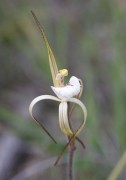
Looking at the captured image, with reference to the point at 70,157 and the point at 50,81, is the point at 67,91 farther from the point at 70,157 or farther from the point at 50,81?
the point at 50,81

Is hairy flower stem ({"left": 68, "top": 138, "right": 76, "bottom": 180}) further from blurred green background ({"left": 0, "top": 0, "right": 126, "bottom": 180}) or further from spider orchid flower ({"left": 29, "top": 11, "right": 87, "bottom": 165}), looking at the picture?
blurred green background ({"left": 0, "top": 0, "right": 126, "bottom": 180})

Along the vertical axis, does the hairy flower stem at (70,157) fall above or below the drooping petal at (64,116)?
below

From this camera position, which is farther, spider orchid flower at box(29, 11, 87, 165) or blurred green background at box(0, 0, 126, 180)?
blurred green background at box(0, 0, 126, 180)

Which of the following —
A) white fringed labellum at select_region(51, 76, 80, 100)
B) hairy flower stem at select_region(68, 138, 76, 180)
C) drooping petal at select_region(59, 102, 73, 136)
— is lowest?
hairy flower stem at select_region(68, 138, 76, 180)

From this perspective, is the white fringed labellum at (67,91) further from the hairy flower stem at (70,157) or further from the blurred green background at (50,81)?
the blurred green background at (50,81)

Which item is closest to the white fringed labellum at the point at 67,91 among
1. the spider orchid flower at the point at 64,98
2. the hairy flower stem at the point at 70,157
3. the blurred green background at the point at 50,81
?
A: the spider orchid flower at the point at 64,98

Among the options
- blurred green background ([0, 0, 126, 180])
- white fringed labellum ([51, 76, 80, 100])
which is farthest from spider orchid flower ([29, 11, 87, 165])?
blurred green background ([0, 0, 126, 180])

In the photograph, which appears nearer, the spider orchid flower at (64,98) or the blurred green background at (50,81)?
the spider orchid flower at (64,98)

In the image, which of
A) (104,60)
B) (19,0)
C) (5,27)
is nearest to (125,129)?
(104,60)

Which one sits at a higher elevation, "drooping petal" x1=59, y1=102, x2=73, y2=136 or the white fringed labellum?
the white fringed labellum
